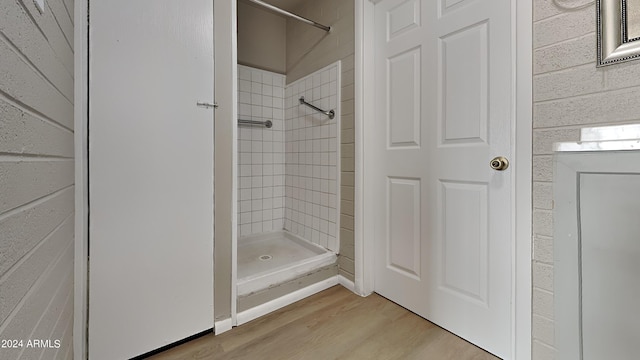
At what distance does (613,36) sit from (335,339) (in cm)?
164

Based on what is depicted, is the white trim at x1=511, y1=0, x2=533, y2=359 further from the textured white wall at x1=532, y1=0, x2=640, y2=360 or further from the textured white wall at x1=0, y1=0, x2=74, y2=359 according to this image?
the textured white wall at x1=0, y1=0, x2=74, y2=359

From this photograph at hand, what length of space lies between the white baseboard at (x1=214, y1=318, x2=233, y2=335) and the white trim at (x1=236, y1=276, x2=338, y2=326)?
2.4 inches

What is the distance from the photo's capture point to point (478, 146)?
1.23m

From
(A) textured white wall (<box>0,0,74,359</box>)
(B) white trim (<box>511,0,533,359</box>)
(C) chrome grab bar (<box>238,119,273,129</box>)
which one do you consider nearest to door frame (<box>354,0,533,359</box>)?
(B) white trim (<box>511,0,533,359</box>)

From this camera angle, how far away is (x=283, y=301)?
1.61 metres

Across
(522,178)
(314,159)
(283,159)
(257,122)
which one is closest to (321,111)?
(314,159)

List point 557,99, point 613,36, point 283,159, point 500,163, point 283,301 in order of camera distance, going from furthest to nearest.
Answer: point 283,159 < point 283,301 < point 500,163 < point 557,99 < point 613,36

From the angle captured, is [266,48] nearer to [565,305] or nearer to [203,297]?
[203,297]

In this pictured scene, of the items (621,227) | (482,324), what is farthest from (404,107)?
(482,324)

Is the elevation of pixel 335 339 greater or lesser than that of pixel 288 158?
lesser

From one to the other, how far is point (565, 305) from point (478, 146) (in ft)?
2.30

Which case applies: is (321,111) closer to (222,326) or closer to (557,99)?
(557,99)

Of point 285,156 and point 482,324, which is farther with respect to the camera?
point 285,156

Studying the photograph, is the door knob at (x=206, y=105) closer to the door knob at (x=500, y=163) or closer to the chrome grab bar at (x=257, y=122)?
the chrome grab bar at (x=257, y=122)
